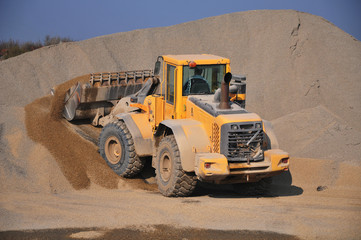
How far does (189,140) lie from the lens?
920 cm

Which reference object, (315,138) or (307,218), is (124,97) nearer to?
(315,138)

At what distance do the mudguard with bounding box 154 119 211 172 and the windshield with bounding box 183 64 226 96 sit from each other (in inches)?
32.5

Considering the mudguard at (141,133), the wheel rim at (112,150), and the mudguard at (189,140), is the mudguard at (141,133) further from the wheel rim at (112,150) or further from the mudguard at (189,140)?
the mudguard at (189,140)

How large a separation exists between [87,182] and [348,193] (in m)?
4.91

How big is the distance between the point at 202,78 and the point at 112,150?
113 inches

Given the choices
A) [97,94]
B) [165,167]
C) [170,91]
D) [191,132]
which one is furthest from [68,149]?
[191,132]

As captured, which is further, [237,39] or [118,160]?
[237,39]

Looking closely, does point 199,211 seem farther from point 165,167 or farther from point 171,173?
point 165,167

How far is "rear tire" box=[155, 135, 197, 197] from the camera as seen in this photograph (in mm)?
9336

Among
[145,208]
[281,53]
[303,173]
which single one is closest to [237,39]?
[281,53]

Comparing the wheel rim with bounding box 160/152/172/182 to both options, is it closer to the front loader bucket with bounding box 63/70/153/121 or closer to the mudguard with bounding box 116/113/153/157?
the mudguard with bounding box 116/113/153/157

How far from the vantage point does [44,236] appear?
7.30 m

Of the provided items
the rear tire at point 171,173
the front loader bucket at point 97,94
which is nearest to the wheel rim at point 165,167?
the rear tire at point 171,173

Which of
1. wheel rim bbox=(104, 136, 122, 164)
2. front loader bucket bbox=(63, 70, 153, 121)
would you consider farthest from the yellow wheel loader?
front loader bucket bbox=(63, 70, 153, 121)
